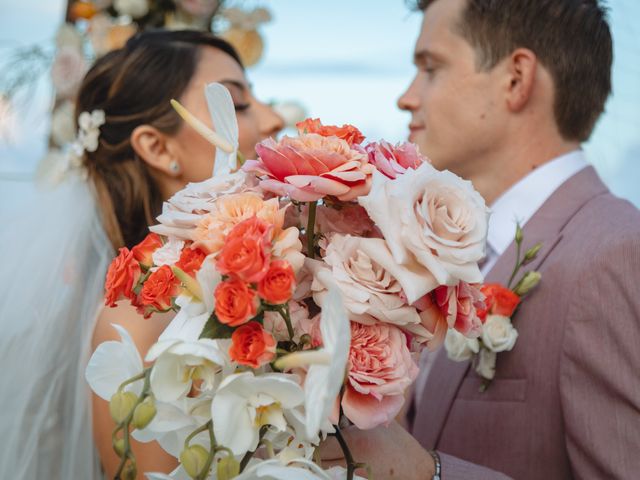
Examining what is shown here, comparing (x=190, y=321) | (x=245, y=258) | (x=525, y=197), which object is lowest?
(x=525, y=197)

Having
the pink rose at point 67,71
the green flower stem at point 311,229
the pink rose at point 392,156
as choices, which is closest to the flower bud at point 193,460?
the green flower stem at point 311,229

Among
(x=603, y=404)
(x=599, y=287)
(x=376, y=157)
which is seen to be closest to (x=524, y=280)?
(x=599, y=287)

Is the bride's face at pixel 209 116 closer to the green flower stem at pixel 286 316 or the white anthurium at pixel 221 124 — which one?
the white anthurium at pixel 221 124

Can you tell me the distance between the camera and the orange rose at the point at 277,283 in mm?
911

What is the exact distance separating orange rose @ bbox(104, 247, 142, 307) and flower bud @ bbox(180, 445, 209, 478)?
0.28 metres

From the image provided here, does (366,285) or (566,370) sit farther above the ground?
(366,285)

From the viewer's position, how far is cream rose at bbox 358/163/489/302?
0.96 metres

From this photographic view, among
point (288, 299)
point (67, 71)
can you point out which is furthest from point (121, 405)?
point (67, 71)

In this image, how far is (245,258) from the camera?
910 millimetres

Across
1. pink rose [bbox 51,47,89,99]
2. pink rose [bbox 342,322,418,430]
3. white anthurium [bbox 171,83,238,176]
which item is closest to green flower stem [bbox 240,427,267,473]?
pink rose [bbox 342,322,418,430]

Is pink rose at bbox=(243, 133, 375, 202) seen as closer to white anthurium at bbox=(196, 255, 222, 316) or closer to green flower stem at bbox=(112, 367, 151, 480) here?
white anthurium at bbox=(196, 255, 222, 316)

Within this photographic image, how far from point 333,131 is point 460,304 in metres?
0.32

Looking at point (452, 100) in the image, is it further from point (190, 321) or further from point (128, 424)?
point (128, 424)

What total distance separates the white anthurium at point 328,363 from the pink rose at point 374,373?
141 millimetres
